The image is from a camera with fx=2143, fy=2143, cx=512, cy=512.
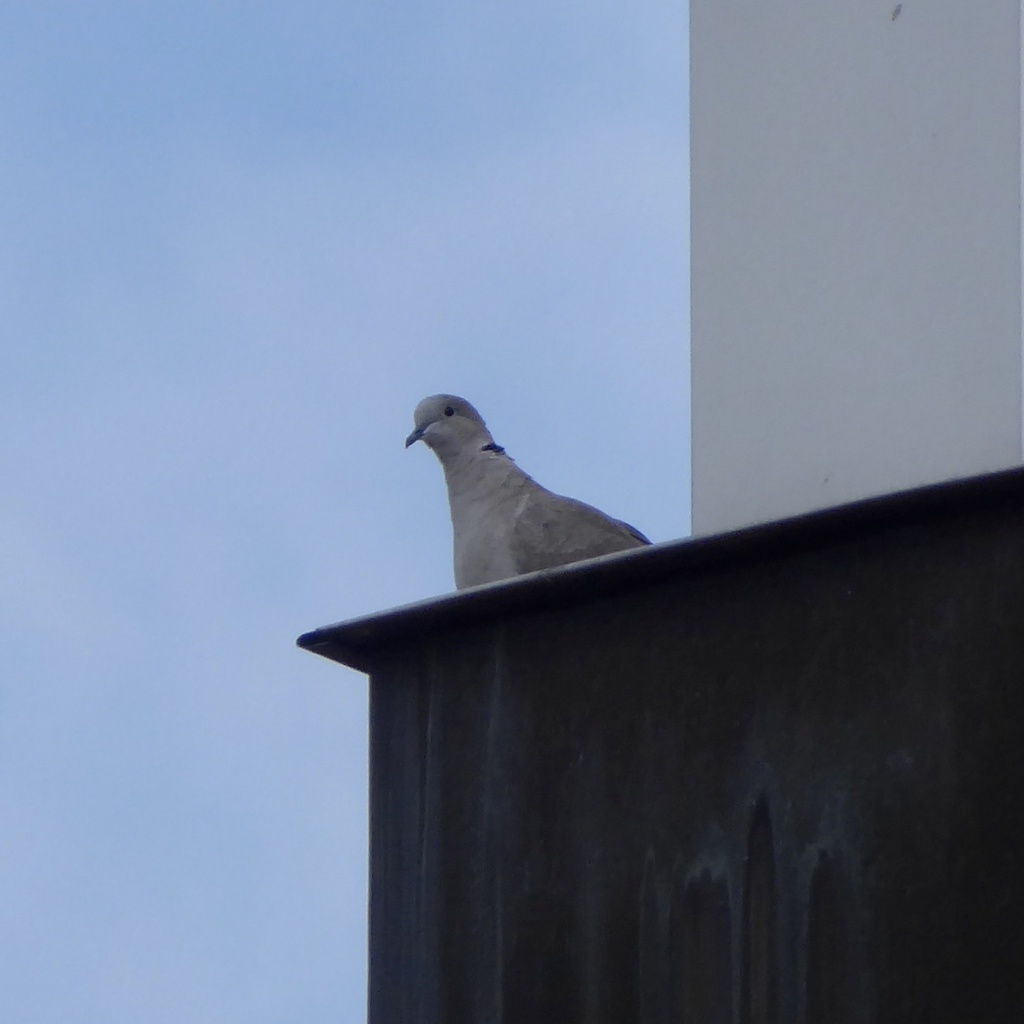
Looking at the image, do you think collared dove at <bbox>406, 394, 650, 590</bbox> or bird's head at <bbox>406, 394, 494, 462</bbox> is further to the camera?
bird's head at <bbox>406, 394, 494, 462</bbox>

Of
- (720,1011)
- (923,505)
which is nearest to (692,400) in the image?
(923,505)

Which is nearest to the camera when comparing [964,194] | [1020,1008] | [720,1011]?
[1020,1008]

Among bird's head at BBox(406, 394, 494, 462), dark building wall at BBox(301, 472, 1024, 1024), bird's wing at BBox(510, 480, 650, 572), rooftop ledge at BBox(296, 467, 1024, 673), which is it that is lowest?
dark building wall at BBox(301, 472, 1024, 1024)

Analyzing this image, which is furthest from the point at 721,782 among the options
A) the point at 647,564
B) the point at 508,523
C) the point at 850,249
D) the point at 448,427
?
the point at 448,427

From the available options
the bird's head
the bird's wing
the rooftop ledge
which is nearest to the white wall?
the rooftop ledge

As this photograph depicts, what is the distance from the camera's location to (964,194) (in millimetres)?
4062

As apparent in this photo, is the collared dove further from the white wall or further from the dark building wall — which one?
the dark building wall

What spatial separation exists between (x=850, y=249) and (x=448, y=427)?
118 inches

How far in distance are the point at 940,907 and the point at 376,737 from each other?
129cm

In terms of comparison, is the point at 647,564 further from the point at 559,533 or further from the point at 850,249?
the point at 559,533

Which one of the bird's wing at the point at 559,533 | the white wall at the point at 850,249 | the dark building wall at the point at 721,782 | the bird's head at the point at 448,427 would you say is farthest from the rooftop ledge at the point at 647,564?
the bird's head at the point at 448,427

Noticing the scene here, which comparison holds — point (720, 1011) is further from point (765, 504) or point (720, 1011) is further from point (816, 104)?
point (816, 104)

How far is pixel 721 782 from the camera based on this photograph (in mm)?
3439

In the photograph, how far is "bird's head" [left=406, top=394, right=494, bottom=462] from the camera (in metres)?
7.05
